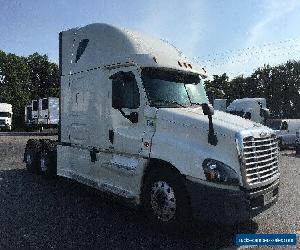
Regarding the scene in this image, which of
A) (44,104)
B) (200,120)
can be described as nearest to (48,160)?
(200,120)

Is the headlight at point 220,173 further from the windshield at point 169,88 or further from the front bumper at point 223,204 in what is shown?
the windshield at point 169,88

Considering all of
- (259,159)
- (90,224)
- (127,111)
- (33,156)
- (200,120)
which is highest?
(127,111)

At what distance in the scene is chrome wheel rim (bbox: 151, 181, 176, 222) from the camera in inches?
240

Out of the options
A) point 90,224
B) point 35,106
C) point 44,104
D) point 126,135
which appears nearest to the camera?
point 90,224

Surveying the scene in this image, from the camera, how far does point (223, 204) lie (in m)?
5.50

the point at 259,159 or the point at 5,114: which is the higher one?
the point at 5,114

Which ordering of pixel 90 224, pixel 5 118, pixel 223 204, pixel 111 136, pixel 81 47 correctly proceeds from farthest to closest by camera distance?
1. pixel 5 118
2. pixel 81 47
3. pixel 111 136
4. pixel 90 224
5. pixel 223 204

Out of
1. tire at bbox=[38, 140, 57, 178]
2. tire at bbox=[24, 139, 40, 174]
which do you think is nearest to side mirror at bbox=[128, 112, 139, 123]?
tire at bbox=[38, 140, 57, 178]

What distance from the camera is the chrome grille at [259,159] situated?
5723 millimetres

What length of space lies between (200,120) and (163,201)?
1.45 meters

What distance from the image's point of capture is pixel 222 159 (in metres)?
5.66

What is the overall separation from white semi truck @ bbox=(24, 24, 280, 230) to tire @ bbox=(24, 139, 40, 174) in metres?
2.72

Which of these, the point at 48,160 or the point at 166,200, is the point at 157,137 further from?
the point at 48,160

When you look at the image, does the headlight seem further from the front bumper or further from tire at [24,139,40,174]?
tire at [24,139,40,174]
